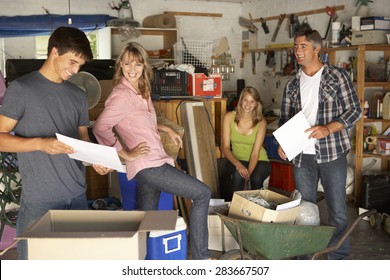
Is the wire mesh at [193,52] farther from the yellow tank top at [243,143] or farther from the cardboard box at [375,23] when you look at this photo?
the yellow tank top at [243,143]

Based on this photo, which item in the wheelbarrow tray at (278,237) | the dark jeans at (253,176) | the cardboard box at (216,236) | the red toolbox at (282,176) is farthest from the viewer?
the red toolbox at (282,176)

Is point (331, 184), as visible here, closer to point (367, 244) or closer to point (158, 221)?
point (367, 244)

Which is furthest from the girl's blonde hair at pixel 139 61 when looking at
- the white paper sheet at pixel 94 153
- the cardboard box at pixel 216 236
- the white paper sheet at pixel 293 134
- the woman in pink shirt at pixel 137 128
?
the cardboard box at pixel 216 236

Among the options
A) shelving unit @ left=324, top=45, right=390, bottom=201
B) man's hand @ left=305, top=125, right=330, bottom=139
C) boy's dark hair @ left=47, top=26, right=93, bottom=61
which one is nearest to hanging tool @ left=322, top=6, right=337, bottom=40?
shelving unit @ left=324, top=45, right=390, bottom=201

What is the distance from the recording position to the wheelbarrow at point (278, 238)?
289cm

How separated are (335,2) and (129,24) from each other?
3032 mm

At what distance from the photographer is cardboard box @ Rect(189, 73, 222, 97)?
15.7 ft

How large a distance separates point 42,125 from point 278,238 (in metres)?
1.46

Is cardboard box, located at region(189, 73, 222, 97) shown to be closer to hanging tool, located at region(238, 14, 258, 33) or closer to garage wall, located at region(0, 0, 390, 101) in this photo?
garage wall, located at region(0, 0, 390, 101)

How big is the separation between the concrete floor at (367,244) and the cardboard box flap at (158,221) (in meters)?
2.01

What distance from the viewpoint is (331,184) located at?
3484 millimetres

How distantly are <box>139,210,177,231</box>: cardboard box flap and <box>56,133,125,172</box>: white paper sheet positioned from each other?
0.33 meters
